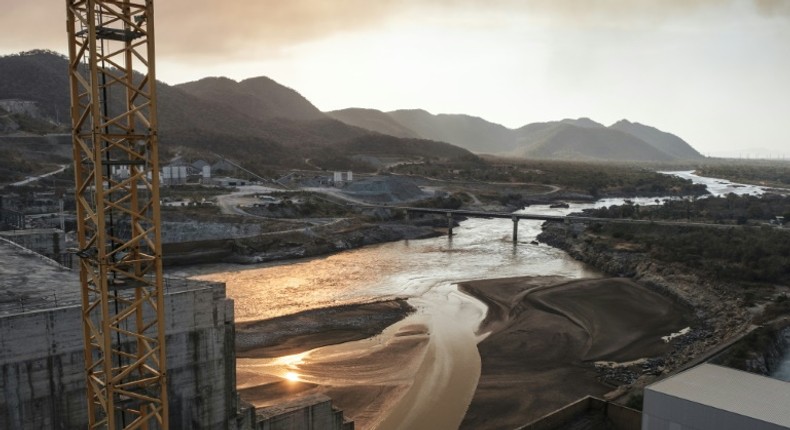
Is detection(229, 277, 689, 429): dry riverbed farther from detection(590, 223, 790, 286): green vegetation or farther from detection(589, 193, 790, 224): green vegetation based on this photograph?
detection(589, 193, 790, 224): green vegetation

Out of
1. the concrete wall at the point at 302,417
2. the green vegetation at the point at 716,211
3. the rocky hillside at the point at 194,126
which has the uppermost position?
the rocky hillside at the point at 194,126

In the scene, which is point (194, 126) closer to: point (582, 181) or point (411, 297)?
point (582, 181)

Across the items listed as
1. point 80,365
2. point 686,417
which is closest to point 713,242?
point 686,417

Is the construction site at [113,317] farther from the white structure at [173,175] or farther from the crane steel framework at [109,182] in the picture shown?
the white structure at [173,175]

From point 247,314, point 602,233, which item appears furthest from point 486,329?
point 602,233

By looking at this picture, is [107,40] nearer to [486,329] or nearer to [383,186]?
[486,329]

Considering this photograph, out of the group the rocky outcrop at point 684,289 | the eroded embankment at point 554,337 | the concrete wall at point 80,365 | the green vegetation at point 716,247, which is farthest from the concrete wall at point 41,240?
the green vegetation at point 716,247

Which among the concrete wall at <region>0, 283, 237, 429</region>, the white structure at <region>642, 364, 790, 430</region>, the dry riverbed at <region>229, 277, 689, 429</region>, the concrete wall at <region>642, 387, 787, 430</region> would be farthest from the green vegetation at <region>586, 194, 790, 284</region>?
the concrete wall at <region>0, 283, 237, 429</region>
